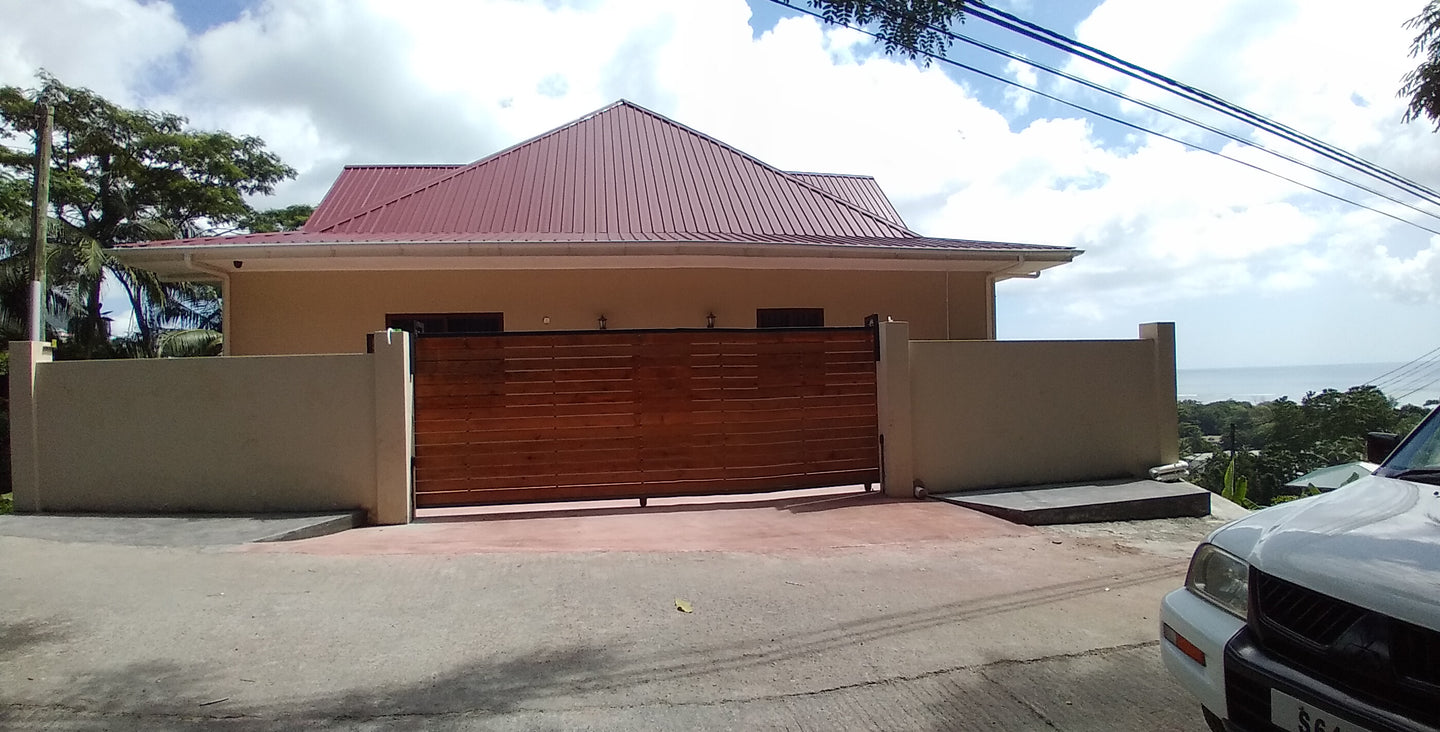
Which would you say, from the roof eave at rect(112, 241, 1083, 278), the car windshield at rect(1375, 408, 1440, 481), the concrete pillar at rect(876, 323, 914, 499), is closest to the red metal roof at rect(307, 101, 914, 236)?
the roof eave at rect(112, 241, 1083, 278)

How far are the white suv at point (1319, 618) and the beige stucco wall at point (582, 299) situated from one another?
805cm

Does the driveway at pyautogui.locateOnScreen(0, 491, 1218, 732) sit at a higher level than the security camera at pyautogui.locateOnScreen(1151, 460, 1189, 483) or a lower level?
lower

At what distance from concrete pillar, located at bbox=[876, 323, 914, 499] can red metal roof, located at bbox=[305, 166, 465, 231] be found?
7.60 meters

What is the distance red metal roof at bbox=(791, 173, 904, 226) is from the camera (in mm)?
13352

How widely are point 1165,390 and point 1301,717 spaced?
23.9ft

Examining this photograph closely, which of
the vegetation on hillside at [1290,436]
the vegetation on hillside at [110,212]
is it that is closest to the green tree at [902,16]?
the vegetation on hillside at [1290,436]

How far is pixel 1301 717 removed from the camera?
2.30 m

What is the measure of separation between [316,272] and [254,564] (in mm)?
5401

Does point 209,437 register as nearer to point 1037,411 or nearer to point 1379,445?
point 1037,411

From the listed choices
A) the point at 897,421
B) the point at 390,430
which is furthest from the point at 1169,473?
the point at 390,430

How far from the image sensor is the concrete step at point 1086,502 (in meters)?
7.22

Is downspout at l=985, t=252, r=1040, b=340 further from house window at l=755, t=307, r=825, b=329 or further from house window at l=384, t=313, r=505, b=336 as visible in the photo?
house window at l=384, t=313, r=505, b=336

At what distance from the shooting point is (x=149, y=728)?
3.18 metres

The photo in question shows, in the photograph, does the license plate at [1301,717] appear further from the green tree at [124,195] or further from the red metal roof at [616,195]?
the green tree at [124,195]
